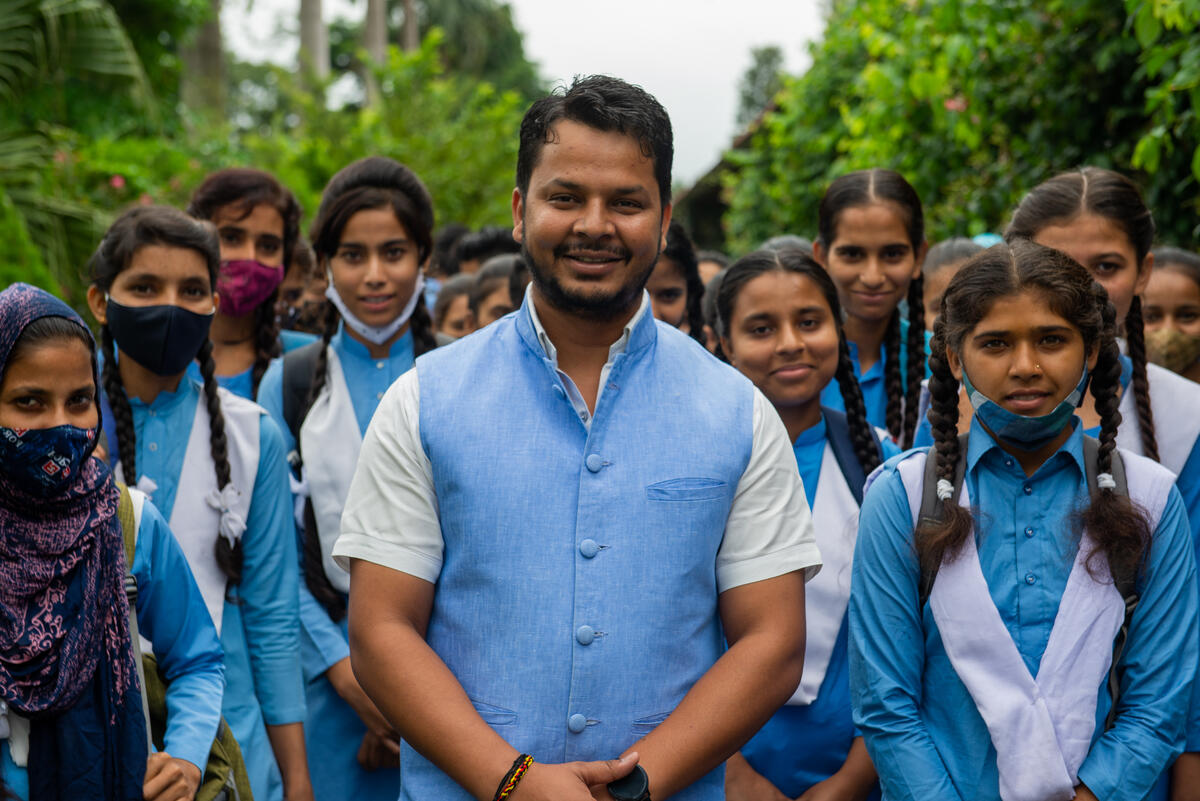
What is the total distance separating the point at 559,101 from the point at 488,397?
26.7 inches

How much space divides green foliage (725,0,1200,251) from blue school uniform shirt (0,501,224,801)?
4402 millimetres

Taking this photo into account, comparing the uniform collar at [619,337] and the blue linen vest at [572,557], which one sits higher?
the uniform collar at [619,337]

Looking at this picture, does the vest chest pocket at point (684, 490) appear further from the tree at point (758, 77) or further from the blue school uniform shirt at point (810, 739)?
the tree at point (758, 77)

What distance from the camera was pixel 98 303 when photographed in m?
3.98

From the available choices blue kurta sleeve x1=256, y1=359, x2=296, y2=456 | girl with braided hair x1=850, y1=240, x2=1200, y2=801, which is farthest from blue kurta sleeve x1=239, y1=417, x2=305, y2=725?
girl with braided hair x1=850, y1=240, x2=1200, y2=801

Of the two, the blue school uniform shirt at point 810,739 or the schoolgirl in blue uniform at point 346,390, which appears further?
the schoolgirl in blue uniform at point 346,390

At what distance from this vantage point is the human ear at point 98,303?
155 inches

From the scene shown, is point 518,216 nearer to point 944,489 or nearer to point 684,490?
point 684,490

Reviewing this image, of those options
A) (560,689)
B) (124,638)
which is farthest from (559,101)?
(124,638)

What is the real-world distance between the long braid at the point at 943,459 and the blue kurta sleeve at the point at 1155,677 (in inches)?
18.1

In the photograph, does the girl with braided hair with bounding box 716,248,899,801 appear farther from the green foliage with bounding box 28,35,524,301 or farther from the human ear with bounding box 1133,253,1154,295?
the green foliage with bounding box 28,35,524,301

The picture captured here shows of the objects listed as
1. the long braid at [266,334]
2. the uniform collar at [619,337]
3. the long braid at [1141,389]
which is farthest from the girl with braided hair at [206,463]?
the long braid at [1141,389]

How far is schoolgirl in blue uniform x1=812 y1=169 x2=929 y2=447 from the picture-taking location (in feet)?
15.2

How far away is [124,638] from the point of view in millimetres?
2922
